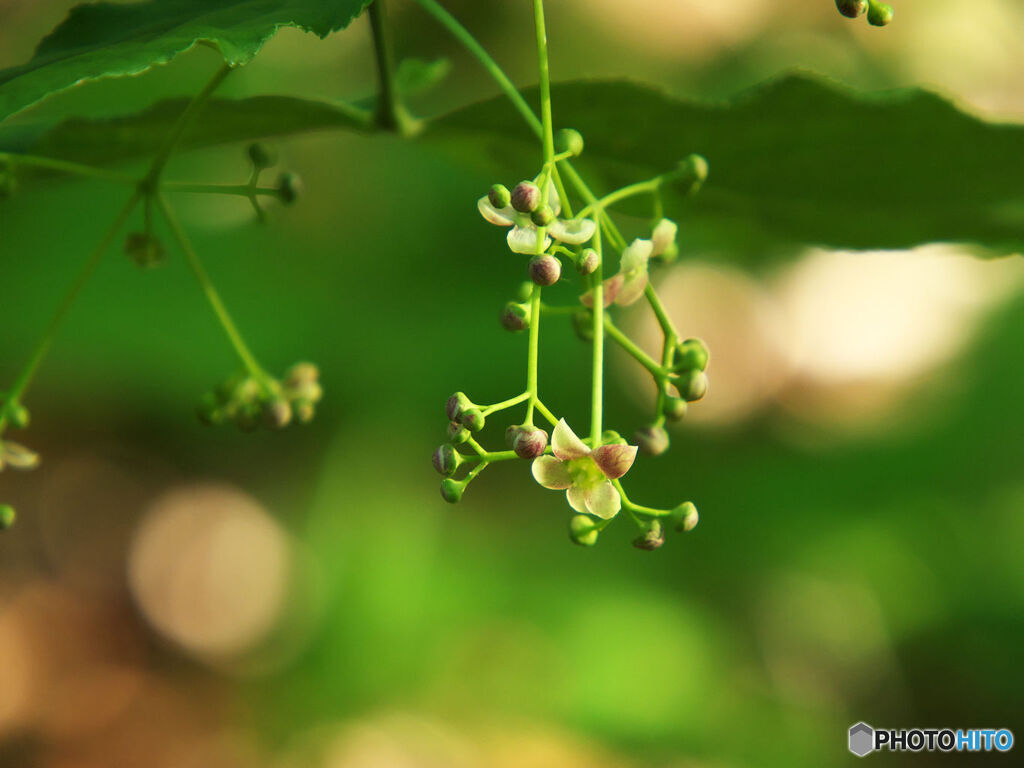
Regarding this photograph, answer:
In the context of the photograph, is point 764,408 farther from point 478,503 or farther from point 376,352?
point 376,352

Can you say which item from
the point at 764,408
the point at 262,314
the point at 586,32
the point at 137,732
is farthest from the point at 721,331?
the point at 137,732

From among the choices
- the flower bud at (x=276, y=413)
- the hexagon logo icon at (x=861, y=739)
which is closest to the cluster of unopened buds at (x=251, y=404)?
the flower bud at (x=276, y=413)

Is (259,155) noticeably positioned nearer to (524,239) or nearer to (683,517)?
(524,239)

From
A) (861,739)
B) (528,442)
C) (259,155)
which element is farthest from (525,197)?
(861,739)

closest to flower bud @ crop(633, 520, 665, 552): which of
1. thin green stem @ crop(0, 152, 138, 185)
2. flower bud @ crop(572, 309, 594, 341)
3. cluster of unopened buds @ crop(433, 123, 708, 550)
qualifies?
cluster of unopened buds @ crop(433, 123, 708, 550)

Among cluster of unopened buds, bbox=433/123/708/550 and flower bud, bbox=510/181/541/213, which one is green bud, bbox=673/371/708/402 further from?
flower bud, bbox=510/181/541/213

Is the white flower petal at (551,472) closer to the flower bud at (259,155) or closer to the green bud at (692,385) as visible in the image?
the green bud at (692,385)
